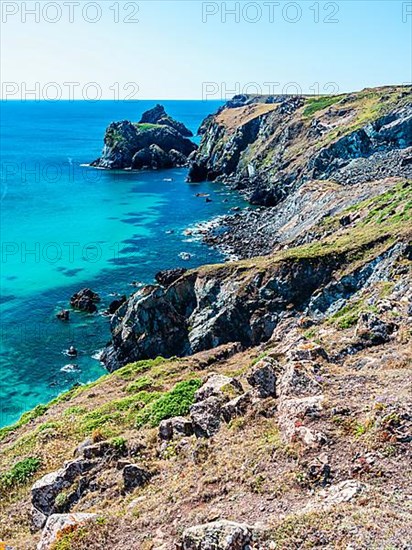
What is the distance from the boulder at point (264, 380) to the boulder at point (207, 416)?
1.53 m

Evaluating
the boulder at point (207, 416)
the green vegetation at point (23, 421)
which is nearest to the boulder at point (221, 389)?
the boulder at point (207, 416)

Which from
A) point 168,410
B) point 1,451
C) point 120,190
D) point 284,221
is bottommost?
point 1,451

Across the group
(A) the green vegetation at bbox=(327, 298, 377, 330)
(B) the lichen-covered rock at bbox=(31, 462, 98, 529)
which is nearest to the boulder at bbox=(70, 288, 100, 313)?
(A) the green vegetation at bbox=(327, 298, 377, 330)

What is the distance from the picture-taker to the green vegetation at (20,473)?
22.1 m

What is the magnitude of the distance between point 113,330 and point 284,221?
40248 mm

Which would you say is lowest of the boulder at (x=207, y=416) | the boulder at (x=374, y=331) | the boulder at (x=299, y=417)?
the boulder at (x=207, y=416)

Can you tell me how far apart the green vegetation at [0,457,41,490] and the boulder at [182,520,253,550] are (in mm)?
12672

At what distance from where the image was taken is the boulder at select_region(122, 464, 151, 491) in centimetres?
1780

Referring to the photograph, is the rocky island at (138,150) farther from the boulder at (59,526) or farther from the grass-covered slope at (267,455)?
the boulder at (59,526)

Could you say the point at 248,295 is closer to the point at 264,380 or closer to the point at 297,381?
the point at 264,380

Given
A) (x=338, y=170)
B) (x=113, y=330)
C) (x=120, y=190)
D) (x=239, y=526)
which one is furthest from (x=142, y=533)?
(x=120, y=190)

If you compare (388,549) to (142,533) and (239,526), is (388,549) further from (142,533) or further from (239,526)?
(142,533)

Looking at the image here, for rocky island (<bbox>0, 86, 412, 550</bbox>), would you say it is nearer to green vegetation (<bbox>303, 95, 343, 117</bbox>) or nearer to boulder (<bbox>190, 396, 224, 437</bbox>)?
boulder (<bbox>190, 396, 224, 437</bbox>)

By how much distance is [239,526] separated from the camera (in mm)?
11859
